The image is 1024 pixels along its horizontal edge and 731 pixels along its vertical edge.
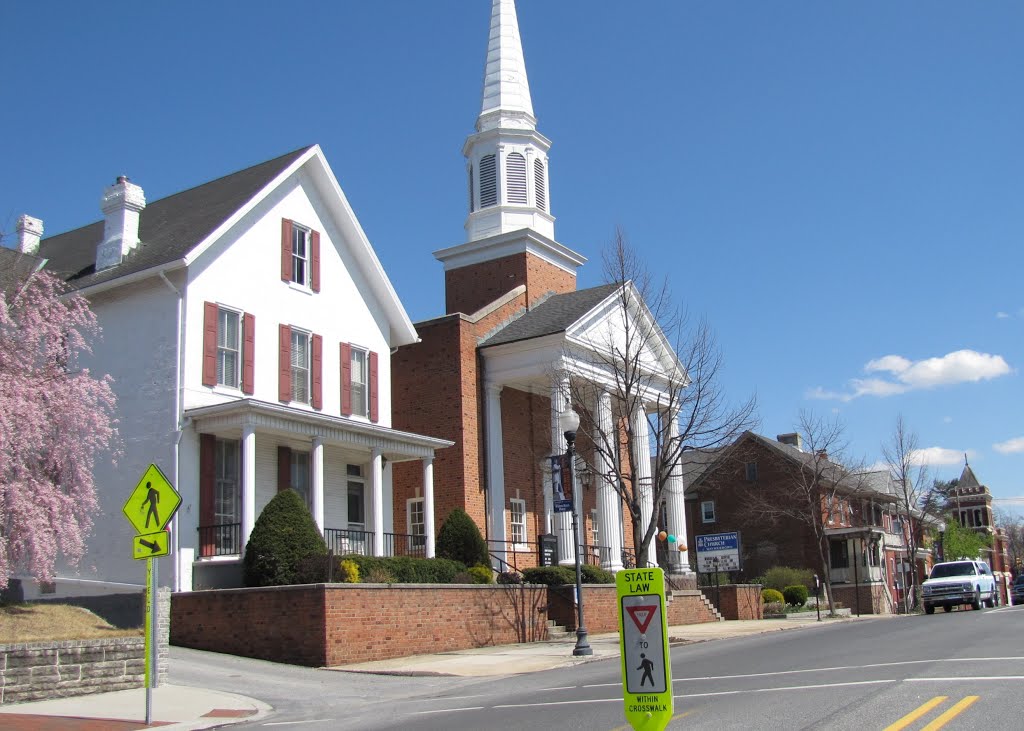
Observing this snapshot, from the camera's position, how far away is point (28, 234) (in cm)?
2908

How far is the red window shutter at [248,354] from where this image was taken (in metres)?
24.0

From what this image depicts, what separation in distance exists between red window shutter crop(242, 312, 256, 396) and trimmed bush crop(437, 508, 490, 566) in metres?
6.30

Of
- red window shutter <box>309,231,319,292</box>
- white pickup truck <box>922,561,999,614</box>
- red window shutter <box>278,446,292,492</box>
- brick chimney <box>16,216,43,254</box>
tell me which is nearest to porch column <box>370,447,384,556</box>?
red window shutter <box>278,446,292,492</box>

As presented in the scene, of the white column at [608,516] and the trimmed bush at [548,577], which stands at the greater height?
the white column at [608,516]

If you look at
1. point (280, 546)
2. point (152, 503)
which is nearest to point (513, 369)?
point (280, 546)

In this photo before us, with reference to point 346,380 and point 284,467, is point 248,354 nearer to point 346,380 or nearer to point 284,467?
point 284,467

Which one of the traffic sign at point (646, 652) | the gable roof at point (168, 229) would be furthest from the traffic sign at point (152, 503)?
the gable roof at point (168, 229)

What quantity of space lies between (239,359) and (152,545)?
495 inches

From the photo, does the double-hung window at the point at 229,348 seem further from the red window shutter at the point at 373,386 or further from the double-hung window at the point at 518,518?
the double-hung window at the point at 518,518

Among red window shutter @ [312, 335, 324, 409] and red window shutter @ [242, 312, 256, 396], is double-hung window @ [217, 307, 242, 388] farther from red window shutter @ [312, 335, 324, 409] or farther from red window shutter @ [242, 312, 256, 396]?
red window shutter @ [312, 335, 324, 409]

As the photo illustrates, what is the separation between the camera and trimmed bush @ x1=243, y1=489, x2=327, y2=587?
20516mm

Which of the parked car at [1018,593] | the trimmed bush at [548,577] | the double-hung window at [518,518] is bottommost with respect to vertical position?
the parked car at [1018,593]

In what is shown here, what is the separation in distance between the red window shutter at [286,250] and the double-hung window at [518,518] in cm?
1121

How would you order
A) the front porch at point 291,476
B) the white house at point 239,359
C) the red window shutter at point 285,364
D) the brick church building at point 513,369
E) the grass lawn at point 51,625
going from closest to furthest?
the grass lawn at point 51,625
the front porch at point 291,476
the white house at point 239,359
the red window shutter at point 285,364
the brick church building at point 513,369
